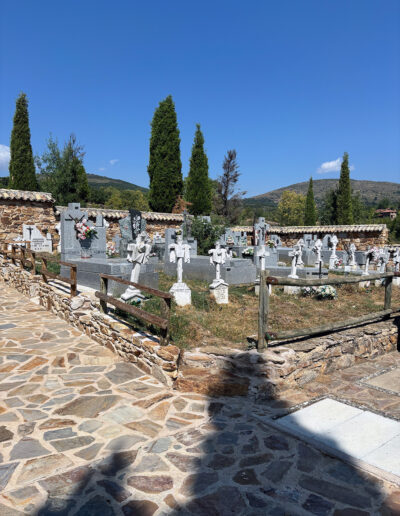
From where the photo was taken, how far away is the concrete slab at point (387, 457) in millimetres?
2713

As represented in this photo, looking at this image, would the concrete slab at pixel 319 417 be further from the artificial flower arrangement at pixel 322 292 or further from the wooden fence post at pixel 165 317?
the artificial flower arrangement at pixel 322 292

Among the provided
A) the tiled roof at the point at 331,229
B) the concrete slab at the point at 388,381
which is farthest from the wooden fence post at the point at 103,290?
the tiled roof at the point at 331,229

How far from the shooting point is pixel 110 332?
17.7 ft

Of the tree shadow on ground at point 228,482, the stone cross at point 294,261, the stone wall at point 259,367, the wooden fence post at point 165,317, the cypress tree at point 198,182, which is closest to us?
the tree shadow on ground at point 228,482

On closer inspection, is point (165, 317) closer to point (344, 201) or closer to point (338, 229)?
point (338, 229)

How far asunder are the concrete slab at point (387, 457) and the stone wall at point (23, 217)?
1716 cm

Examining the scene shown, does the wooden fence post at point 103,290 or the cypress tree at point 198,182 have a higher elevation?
the cypress tree at point 198,182

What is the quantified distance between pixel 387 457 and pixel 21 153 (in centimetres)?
2270

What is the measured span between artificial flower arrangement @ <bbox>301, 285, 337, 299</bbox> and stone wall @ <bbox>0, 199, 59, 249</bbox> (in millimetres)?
12936

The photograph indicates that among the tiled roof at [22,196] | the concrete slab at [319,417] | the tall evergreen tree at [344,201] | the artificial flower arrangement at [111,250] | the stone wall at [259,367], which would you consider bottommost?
the concrete slab at [319,417]

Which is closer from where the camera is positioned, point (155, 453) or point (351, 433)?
point (155, 453)

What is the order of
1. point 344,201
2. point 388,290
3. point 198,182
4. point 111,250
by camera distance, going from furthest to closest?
point 344,201 < point 198,182 < point 111,250 < point 388,290

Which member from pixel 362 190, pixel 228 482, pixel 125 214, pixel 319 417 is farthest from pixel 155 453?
pixel 362 190

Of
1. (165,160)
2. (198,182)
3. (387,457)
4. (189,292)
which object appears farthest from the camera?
(198,182)
